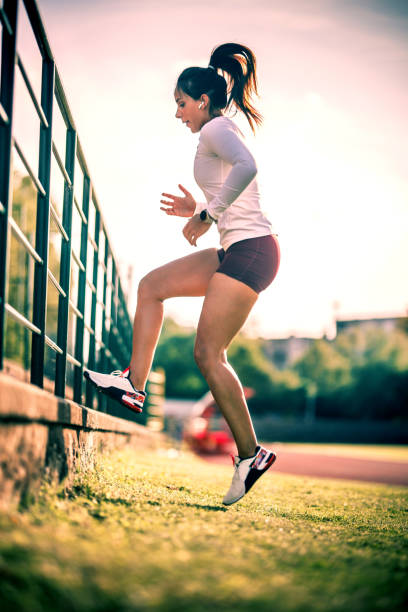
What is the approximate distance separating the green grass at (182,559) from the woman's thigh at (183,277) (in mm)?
1094

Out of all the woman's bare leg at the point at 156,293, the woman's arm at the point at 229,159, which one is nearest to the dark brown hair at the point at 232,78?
the woman's arm at the point at 229,159

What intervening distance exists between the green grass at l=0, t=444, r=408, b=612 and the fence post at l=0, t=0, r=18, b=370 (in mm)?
666

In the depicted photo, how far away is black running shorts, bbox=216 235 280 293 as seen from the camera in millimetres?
2955

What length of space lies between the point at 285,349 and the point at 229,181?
8852 centimetres

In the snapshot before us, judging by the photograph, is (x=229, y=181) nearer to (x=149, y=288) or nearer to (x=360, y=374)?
(x=149, y=288)

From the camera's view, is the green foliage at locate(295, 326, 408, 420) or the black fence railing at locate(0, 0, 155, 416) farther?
the green foliage at locate(295, 326, 408, 420)

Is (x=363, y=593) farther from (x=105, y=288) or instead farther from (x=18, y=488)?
(x=105, y=288)

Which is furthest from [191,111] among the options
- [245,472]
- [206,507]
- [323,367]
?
[323,367]

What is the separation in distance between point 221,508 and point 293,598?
1332 millimetres

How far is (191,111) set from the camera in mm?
3213

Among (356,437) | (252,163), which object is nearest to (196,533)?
(252,163)

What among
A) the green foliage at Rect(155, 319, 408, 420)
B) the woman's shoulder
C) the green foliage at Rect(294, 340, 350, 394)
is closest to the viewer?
the woman's shoulder

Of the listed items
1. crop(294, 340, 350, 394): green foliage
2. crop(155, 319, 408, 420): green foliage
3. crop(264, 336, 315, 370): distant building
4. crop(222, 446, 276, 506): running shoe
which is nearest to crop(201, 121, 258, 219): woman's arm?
crop(222, 446, 276, 506): running shoe

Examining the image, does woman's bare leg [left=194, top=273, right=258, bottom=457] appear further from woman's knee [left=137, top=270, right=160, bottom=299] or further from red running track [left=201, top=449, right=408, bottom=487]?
red running track [left=201, top=449, right=408, bottom=487]
